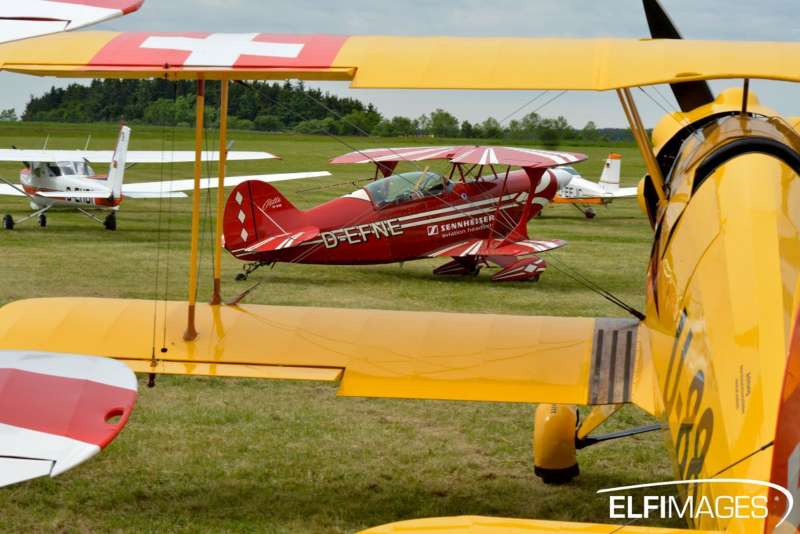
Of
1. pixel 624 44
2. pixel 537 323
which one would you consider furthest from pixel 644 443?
pixel 624 44

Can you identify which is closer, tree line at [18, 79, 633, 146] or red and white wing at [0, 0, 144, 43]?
red and white wing at [0, 0, 144, 43]

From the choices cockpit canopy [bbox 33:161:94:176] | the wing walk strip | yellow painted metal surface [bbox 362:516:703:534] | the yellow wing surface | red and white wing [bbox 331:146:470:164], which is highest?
the yellow wing surface

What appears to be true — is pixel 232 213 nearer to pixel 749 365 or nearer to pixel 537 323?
pixel 537 323

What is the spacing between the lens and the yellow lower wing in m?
5.04

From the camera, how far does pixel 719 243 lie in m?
3.97

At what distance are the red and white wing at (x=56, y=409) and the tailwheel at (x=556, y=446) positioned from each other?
381 cm

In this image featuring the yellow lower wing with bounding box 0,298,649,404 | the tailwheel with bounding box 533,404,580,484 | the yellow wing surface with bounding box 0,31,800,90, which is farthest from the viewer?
the tailwheel with bounding box 533,404,580,484

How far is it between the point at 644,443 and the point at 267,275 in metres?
7.40

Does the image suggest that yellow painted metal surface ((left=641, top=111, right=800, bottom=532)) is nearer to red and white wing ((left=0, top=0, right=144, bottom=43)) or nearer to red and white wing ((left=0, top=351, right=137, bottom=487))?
red and white wing ((left=0, top=351, right=137, bottom=487))

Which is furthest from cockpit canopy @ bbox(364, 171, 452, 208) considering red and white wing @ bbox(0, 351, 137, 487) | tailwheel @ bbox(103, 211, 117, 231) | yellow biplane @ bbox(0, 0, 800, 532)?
red and white wing @ bbox(0, 351, 137, 487)

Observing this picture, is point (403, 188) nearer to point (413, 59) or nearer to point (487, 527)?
point (413, 59)

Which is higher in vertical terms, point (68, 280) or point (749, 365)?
point (749, 365)

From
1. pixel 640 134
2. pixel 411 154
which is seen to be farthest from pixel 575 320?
pixel 411 154

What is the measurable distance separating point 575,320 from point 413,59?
159 cm
